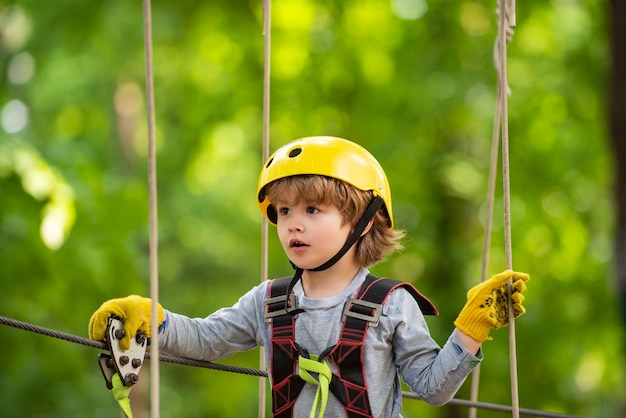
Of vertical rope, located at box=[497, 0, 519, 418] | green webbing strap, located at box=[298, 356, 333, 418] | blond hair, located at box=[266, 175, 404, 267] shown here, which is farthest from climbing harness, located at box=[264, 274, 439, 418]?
vertical rope, located at box=[497, 0, 519, 418]

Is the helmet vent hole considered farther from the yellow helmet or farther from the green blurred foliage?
the green blurred foliage

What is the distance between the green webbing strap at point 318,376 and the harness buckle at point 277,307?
14cm

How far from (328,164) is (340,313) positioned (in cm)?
38

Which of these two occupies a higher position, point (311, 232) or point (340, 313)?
point (311, 232)

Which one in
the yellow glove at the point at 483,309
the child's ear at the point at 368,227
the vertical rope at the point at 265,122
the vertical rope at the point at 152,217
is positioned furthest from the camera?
the vertical rope at the point at 265,122

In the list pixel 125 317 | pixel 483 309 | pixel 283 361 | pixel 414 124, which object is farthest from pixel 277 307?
pixel 414 124

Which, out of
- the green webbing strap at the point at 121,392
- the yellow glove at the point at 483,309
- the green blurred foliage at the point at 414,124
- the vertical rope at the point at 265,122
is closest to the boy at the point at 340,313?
the yellow glove at the point at 483,309

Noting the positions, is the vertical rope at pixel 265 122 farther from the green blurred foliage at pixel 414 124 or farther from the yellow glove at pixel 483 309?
the green blurred foliage at pixel 414 124

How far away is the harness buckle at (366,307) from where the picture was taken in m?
2.03

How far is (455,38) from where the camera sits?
23.0ft

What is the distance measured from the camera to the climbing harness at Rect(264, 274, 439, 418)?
2016 mm

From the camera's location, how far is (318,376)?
2035 millimetres

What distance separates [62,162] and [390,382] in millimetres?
3841

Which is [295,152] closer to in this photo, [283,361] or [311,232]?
[311,232]
